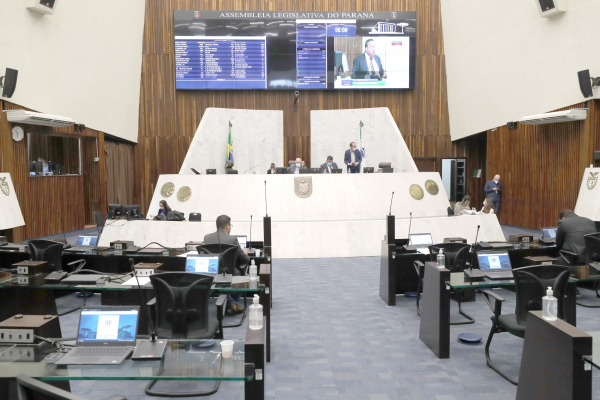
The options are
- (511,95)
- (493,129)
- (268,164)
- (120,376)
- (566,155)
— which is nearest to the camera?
(120,376)

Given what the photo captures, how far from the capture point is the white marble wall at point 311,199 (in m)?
10.8

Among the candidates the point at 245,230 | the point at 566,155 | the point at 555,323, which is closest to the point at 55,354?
the point at 555,323

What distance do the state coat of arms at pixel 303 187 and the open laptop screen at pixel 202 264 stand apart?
5947mm

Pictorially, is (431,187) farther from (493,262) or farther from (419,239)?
(493,262)

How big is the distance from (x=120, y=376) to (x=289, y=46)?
15.0m

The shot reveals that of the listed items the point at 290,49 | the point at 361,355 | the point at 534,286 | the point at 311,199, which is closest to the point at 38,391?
the point at 361,355

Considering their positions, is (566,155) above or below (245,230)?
above

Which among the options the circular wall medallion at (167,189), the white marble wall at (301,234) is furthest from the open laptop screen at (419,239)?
the circular wall medallion at (167,189)

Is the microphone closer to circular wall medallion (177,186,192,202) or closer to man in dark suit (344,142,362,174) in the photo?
circular wall medallion (177,186,192,202)

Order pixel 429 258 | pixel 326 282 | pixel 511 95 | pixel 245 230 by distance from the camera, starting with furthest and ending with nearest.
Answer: pixel 511 95 → pixel 245 230 → pixel 326 282 → pixel 429 258

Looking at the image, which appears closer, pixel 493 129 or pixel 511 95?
pixel 511 95

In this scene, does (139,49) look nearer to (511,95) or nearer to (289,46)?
(289,46)

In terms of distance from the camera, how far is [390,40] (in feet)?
54.3

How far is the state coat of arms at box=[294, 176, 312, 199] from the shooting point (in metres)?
10.9
